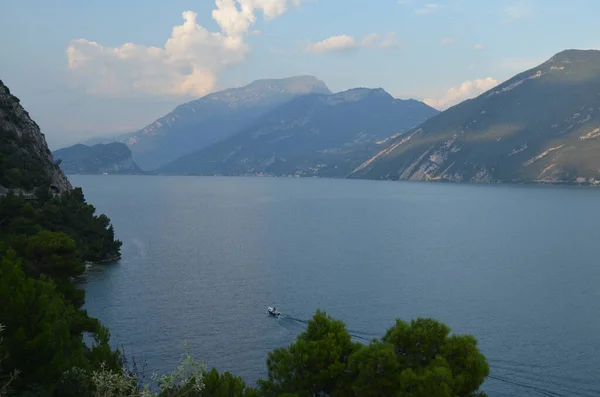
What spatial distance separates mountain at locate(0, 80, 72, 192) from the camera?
106 metres

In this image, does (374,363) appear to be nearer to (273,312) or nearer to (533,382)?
(533,382)

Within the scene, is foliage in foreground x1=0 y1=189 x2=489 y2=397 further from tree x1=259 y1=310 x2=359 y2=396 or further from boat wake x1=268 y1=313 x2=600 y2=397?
boat wake x1=268 y1=313 x2=600 y2=397

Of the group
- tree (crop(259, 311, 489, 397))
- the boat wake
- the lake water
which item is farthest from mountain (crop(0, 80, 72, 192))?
the boat wake

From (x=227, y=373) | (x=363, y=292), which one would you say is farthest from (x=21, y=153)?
(x=227, y=373)

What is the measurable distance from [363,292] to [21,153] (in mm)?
86550

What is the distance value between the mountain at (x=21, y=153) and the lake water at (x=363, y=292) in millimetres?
24350

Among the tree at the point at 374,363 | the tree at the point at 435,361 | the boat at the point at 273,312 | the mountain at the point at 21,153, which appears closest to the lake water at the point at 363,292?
the boat at the point at 273,312

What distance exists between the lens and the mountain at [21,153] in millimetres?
105581

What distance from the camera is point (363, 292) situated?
88.5m

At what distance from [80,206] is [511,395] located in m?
92.3

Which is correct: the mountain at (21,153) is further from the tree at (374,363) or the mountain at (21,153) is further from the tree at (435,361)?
the tree at (435,361)

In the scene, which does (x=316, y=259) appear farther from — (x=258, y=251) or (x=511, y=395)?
(x=511, y=395)

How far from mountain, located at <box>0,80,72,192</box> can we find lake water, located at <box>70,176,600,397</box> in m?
24.3

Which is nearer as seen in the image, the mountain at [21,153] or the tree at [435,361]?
the tree at [435,361]
